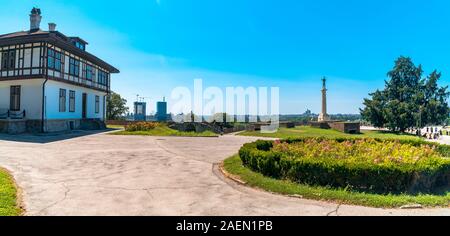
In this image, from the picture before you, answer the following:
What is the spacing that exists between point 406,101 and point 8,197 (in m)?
49.7

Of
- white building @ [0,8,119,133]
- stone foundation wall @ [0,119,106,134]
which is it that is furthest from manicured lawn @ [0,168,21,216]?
white building @ [0,8,119,133]

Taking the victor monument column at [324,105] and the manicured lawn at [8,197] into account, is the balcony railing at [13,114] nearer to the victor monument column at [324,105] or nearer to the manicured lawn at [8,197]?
the manicured lawn at [8,197]

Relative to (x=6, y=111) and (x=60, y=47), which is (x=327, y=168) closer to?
(x=60, y=47)

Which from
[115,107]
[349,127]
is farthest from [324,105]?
[115,107]

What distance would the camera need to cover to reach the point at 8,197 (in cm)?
602

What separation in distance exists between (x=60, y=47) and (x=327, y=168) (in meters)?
26.2

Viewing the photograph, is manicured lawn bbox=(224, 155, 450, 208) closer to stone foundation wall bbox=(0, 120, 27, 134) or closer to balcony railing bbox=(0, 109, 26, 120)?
stone foundation wall bbox=(0, 120, 27, 134)

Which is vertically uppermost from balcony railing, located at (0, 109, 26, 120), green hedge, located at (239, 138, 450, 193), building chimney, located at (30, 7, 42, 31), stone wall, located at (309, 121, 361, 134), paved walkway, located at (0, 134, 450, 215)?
building chimney, located at (30, 7, 42, 31)

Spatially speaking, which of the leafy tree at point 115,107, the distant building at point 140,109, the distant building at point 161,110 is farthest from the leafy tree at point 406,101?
the leafy tree at point 115,107

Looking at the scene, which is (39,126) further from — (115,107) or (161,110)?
(115,107)

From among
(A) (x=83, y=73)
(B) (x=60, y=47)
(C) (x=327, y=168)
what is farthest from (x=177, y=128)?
(C) (x=327, y=168)

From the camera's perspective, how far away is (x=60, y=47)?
83.1 ft

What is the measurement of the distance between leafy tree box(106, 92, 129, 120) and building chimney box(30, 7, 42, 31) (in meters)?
26.5

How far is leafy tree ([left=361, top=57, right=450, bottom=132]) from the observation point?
4066 centimetres
